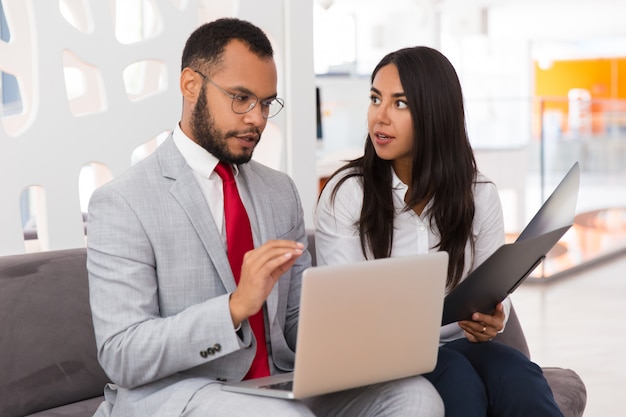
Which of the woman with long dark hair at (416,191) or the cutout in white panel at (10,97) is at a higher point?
the cutout in white panel at (10,97)

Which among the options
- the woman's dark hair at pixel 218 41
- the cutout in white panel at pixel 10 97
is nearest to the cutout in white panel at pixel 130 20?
the cutout in white panel at pixel 10 97

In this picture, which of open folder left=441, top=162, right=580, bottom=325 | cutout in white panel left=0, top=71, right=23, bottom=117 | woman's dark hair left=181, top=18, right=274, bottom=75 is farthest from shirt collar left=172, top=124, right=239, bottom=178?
cutout in white panel left=0, top=71, right=23, bottom=117

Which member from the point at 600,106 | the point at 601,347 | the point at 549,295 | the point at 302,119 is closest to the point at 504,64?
the point at 600,106

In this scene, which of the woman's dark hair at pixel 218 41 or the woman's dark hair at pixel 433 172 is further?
the woman's dark hair at pixel 433 172

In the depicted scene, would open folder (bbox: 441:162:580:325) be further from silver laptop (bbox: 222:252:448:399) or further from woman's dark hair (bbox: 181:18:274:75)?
woman's dark hair (bbox: 181:18:274:75)

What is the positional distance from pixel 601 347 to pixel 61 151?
124 inches

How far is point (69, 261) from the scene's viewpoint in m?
2.37

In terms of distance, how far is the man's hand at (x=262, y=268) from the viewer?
62.7 inches

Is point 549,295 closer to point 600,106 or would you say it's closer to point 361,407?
point 600,106

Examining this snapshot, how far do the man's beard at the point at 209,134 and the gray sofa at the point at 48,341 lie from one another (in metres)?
0.67

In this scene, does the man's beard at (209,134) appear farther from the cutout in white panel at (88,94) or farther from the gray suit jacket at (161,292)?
the cutout in white panel at (88,94)

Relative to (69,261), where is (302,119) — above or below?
above

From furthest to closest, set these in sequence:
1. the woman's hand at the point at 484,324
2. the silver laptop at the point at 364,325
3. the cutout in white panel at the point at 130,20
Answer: the cutout in white panel at the point at 130,20, the woman's hand at the point at 484,324, the silver laptop at the point at 364,325

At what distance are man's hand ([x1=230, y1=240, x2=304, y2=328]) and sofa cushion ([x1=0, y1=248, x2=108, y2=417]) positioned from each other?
0.82m
